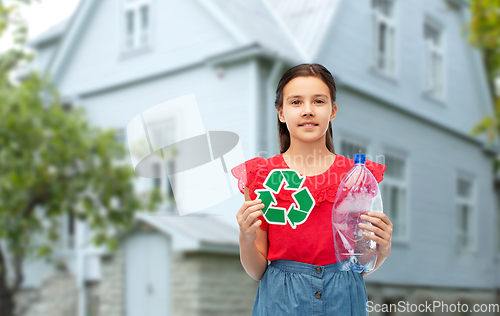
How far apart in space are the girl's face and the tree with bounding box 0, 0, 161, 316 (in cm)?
599

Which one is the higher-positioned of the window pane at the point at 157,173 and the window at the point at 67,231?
the window pane at the point at 157,173

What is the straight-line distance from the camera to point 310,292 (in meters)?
1.41

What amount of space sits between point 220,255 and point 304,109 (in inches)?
210

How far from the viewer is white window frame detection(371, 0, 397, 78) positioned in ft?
28.0

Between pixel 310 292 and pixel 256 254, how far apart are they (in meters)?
0.17

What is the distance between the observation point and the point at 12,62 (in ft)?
25.9

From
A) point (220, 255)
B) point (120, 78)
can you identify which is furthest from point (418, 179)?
point (120, 78)

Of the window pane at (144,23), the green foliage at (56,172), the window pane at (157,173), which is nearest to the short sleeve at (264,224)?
the green foliage at (56,172)

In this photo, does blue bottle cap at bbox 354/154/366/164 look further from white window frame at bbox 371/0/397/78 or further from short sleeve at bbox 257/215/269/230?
white window frame at bbox 371/0/397/78

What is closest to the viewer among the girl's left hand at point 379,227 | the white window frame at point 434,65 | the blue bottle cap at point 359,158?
the girl's left hand at point 379,227

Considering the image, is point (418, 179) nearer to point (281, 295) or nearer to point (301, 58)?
point (301, 58)

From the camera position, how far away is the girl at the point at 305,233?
141 cm

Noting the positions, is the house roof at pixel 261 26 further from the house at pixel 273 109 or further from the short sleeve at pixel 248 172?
the short sleeve at pixel 248 172

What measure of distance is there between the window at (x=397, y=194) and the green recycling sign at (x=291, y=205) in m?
7.36
